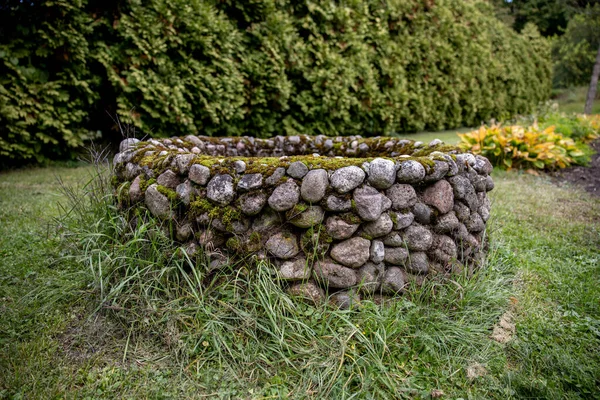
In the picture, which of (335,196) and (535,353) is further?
(335,196)

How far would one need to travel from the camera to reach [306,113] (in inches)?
297

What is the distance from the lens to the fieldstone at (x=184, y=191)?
2506 mm

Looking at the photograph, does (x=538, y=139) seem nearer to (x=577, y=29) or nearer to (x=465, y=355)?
(x=465, y=355)

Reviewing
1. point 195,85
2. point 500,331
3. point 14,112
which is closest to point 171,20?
point 195,85

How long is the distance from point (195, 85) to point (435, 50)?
278 inches

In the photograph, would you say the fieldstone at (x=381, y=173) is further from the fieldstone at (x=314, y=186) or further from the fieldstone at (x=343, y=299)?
the fieldstone at (x=343, y=299)

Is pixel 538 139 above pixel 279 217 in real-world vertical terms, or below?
below

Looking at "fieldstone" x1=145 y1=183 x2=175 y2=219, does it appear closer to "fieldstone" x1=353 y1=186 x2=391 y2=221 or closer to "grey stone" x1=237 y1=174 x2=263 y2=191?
"grey stone" x1=237 y1=174 x2=263 y2=191

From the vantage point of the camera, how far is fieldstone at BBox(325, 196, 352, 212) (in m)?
2.34

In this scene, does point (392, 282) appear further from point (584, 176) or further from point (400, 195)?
point (584, 176)

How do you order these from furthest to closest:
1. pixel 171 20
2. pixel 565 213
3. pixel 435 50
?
pixel 435 50
pixel 171 20
pixel 565 213

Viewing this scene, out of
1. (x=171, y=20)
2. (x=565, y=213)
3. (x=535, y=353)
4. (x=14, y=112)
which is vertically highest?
(x=171, y=20)

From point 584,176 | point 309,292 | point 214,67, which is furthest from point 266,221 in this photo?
point 584,176

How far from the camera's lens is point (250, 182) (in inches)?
93.3
